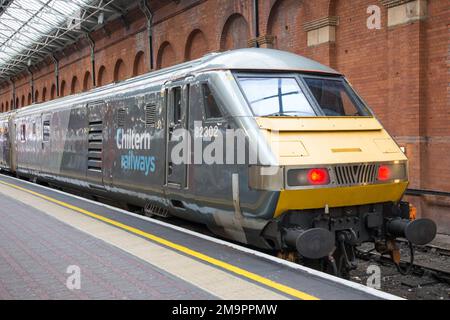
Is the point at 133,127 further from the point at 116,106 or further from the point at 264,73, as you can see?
Answer: the point at 264,73

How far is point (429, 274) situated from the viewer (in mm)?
7117

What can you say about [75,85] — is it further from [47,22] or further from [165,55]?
[165,55]

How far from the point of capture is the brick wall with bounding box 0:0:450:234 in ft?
33.5

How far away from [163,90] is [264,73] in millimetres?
1814

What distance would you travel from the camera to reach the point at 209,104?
6.49 meters

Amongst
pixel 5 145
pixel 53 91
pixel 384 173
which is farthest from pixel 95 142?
pixel 53 91

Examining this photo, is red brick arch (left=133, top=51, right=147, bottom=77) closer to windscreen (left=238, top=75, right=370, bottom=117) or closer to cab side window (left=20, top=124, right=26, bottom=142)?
cab side window (left=20, top=124, right=26, bottom=142)

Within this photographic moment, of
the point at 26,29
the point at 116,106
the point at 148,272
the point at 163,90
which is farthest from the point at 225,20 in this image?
the point at 26,29

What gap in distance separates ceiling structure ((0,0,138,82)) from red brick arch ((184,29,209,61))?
4.12 metres

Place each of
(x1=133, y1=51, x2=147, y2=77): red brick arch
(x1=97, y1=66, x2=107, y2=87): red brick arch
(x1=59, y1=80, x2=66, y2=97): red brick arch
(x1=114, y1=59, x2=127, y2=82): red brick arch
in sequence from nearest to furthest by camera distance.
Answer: (x1=133, y1=51, x2=147, y2=77): red brick arch
(x1=114, y1=59, x2=127, y2=82): red brick arch
(x1=97, y1=66, x2=107, y2=87): red brick arch
(x1=59, y1=80, x2=66, y2=97): red brick arch

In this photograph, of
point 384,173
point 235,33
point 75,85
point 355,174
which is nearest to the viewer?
point 355,174

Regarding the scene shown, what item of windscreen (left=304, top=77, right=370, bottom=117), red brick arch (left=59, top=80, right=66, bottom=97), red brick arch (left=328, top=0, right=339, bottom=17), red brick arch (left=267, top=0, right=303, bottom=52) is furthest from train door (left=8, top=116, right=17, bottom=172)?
windscreen (left=304, top=77, right=370, bottom=117)

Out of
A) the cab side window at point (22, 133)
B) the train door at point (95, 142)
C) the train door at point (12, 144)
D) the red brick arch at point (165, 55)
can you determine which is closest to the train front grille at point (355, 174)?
the train door at point (95, 142)

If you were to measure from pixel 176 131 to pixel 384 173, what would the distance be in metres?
2.88
